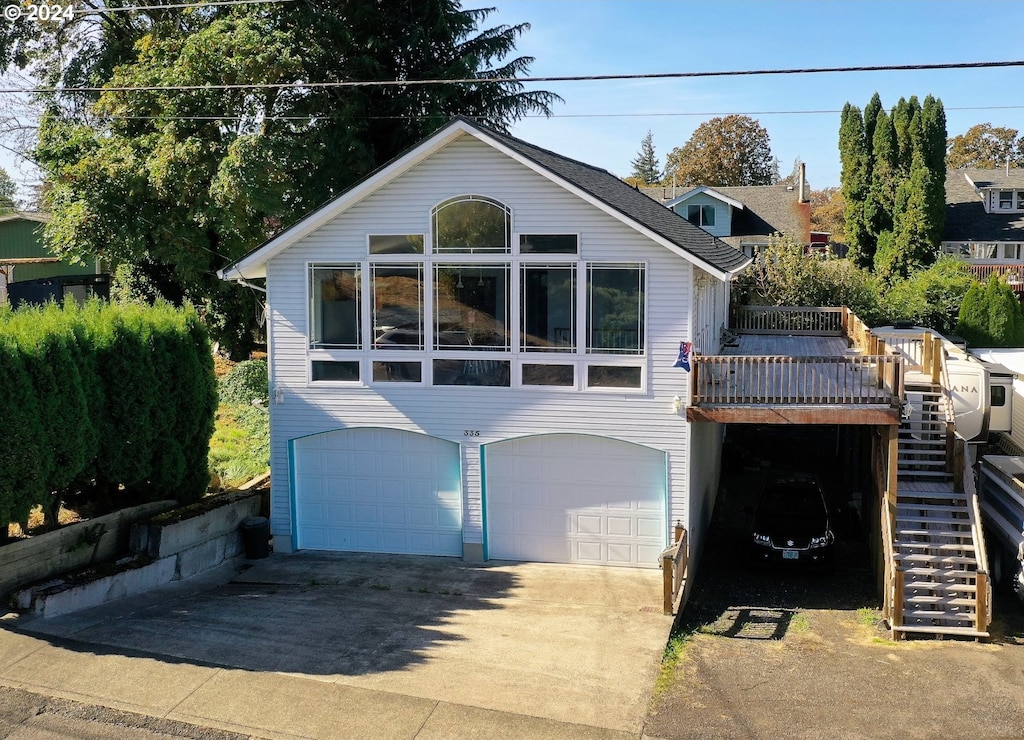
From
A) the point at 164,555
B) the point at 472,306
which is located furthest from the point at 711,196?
the point at 164,555

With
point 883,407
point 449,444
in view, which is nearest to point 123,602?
point 449,444

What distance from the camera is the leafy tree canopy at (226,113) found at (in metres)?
23.3

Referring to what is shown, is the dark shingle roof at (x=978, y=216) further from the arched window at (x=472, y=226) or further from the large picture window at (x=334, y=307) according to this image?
the large picture window at (x=334, y=307)

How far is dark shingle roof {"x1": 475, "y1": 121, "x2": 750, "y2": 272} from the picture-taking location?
48.3ft

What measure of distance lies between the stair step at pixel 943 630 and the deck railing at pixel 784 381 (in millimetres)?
3311

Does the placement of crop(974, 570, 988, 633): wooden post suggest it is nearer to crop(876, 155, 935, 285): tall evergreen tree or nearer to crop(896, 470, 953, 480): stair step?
crop(896, 470, 953, 480): stair step

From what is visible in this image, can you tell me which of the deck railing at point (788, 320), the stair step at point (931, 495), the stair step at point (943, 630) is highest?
the deck railing at point (788, 320)

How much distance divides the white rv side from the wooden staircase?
0.69 metres

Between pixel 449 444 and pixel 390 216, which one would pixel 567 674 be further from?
pixel 390 216

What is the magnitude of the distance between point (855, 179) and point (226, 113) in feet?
95.7

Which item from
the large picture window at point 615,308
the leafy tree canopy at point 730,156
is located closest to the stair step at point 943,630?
the large picture window at point 615,308

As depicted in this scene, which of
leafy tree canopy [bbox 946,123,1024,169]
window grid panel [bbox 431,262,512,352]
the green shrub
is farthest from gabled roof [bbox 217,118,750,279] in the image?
leafy tree canopy [bbox 946,123,1024,169]

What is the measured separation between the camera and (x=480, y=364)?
15.7 m

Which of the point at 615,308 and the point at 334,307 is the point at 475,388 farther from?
the point at 334,307
